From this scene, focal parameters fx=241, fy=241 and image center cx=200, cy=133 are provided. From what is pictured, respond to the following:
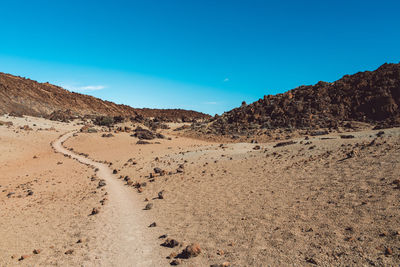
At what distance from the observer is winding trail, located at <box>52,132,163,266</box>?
21.2 ft

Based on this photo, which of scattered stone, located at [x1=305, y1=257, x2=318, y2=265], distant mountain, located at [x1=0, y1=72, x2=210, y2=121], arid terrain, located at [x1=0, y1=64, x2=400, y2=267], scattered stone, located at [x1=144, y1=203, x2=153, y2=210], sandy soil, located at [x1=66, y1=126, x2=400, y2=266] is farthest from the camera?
distant mountain, located at [x1=0, y1=72, x2=210, y2=121]

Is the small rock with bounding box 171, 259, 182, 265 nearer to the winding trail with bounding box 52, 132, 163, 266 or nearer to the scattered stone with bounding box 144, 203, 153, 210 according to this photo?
the winding trail with bounding box 52, 132, 163, 266

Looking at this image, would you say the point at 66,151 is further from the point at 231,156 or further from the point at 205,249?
the point at 205,249

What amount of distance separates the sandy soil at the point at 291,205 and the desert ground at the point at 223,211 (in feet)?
0.11

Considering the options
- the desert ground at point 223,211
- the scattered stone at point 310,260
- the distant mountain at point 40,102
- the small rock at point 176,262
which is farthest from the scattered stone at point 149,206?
the distant mountain at point 40,102

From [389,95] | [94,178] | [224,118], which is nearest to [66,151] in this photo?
[94,178]

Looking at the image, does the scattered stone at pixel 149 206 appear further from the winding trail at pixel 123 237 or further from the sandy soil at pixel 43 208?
the sandy soil at pixel 43 208

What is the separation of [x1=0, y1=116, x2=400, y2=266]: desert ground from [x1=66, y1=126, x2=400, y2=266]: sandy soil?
0.03 metres

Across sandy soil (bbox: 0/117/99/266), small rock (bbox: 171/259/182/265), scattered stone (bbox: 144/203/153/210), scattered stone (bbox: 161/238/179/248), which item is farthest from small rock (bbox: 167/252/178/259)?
scattered stone (bbox: 144/203/153/210)

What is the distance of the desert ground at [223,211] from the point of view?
612 cm

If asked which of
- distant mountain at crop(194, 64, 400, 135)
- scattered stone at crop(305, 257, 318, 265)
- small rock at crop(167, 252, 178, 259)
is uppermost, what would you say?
distant mountain at crop(194, 64, 400, 135)

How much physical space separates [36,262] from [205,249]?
15.3 feet

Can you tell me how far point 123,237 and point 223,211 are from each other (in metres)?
3.71

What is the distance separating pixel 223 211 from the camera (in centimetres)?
927
